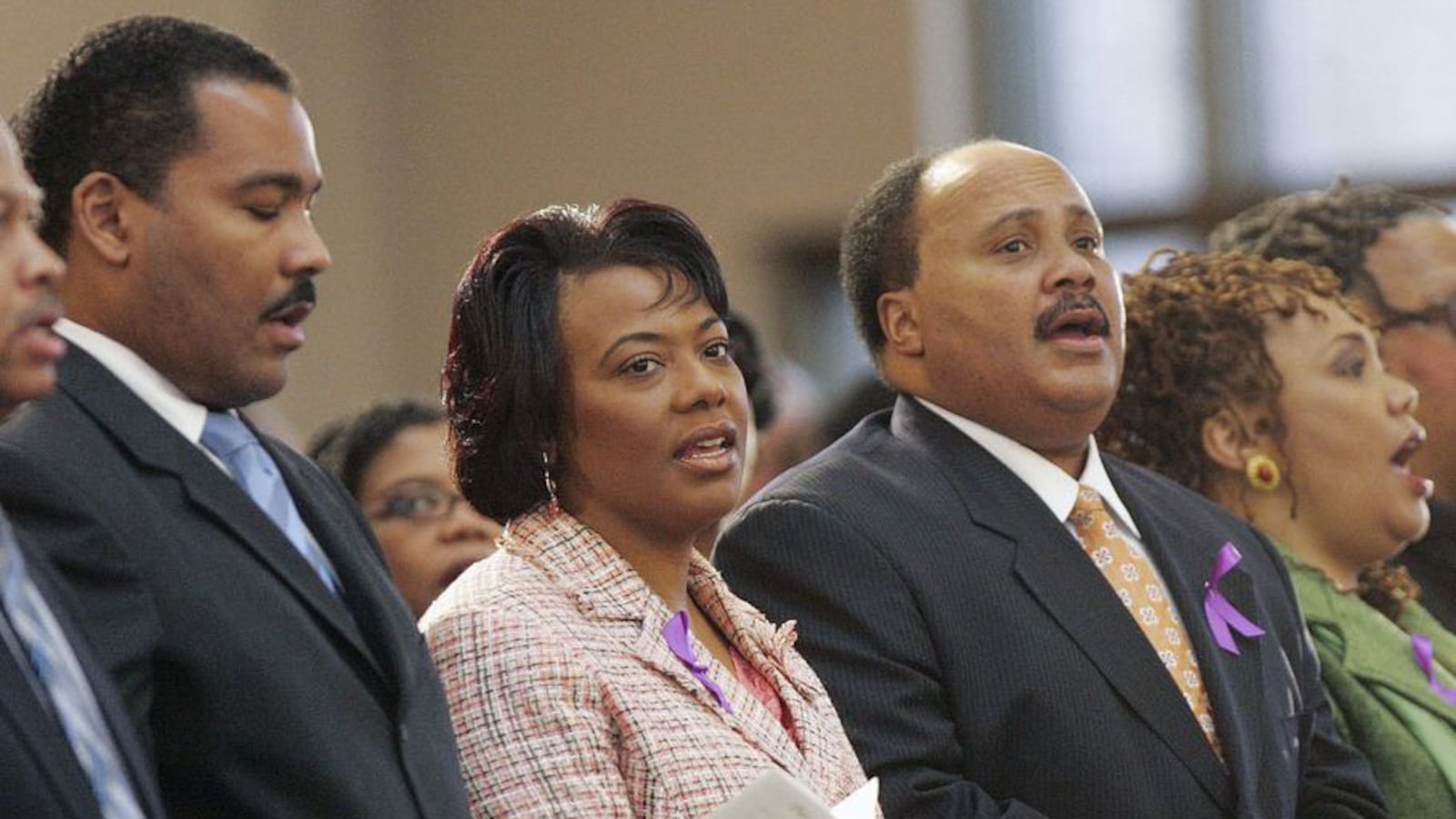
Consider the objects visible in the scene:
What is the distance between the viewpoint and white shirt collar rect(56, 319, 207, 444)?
2.25 m

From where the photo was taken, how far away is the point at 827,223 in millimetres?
8508

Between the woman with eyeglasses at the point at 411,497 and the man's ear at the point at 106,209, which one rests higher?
the man's ear at the point at 106,209

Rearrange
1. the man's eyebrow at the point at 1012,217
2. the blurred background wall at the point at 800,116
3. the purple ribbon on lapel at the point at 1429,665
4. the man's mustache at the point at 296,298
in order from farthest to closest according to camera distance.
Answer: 1. the blurred background wall at the point at 800,116
2. the purple ribbon on lapel at the point at 1429,665
3. the man's eyebrow at the point at 1012,217
4. the man's mustache at the point at 296,298

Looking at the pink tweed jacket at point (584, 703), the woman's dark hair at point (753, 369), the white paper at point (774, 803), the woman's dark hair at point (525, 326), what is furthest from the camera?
the woman's dark hair at point (753, 369)

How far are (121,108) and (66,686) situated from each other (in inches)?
23.8

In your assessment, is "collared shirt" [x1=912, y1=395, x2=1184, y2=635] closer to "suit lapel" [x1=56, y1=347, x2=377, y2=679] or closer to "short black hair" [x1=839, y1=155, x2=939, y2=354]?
"short black hair" [x1=839, y1=155, x2=939, y2=354]

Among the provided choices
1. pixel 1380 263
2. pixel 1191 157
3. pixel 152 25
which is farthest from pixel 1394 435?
pixel 1191 157

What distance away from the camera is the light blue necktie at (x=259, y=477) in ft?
7.63

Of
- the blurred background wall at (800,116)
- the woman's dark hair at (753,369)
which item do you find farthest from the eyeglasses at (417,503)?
the blurred background wall at (800,116)

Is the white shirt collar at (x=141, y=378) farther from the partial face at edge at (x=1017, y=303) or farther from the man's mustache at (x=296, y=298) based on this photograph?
the partial face at edge at (x=1017, y=303)

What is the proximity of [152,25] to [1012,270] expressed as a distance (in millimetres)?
1189

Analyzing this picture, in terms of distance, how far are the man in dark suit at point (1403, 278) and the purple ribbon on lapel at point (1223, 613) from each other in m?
0.96

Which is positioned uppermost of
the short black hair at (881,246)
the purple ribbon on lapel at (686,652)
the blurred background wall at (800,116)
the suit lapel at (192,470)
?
the suit lapel at (192,470)

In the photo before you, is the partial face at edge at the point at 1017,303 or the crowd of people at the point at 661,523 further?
the partial face at edge at the point at 1017,303
